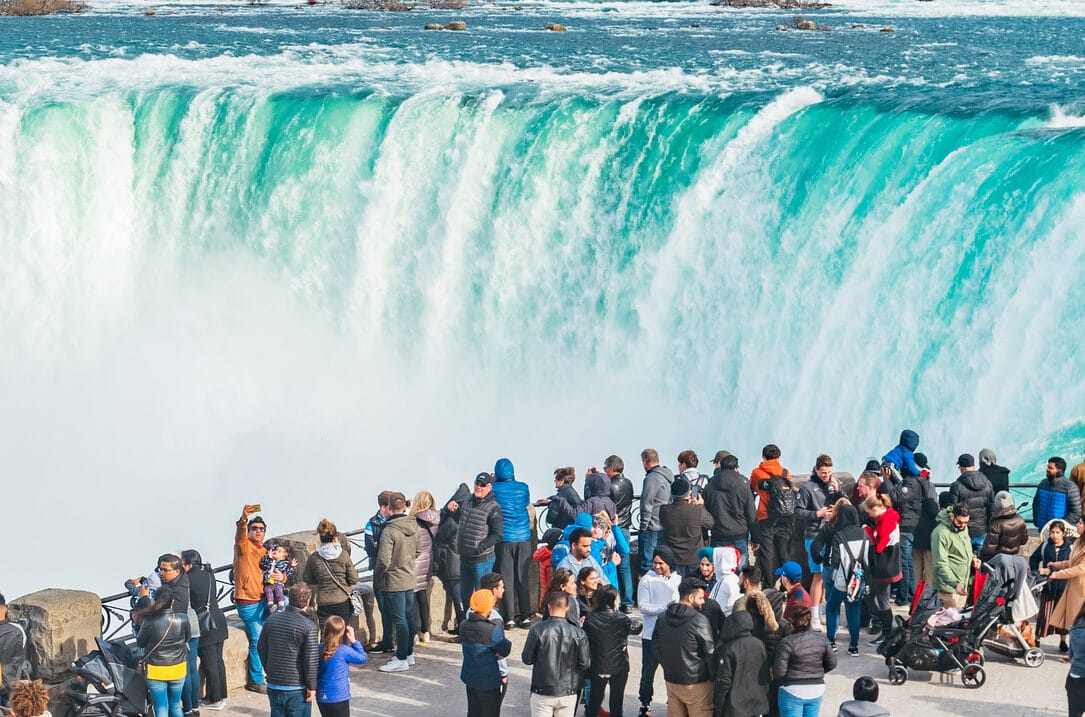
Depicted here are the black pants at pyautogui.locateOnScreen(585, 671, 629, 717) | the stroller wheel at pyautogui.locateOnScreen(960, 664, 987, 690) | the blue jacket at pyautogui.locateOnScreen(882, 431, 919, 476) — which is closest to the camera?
the black pants at pyautogui.locateOnScreen(585, 671, 629, 717)

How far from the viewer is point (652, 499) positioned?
46.2 ft

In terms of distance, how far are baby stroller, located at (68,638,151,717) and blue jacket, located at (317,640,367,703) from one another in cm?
168

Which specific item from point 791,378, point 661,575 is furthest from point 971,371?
point 661,575

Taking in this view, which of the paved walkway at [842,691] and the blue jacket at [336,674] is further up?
the blue jacket at [336,674]

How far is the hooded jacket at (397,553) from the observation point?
42.4ft

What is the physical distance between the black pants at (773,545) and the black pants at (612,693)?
2743mm

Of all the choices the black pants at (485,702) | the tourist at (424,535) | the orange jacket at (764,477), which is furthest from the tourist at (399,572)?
the orange jacket at (764,477)

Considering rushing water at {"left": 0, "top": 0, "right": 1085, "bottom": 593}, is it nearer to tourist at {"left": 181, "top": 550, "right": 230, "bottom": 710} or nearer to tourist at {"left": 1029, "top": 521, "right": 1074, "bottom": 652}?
tourist at {"left": 1029, "top": 521, "right": 1074, "bottom": 652}

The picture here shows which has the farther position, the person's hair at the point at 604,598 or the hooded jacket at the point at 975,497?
the hooded jacket at the point at 975,497

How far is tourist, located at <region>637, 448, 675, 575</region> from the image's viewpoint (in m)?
14.1

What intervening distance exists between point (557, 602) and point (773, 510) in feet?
11.9

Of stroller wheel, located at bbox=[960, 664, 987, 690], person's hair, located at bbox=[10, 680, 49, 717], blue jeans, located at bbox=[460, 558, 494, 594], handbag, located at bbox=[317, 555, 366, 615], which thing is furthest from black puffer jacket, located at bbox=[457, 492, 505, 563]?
person's hair, located at bbox=[10, 680, 49, 717]

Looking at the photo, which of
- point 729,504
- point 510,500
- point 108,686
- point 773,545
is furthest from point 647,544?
point 108,686

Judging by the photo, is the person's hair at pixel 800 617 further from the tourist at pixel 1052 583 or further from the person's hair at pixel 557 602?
the tourist at pixel 1052 583
